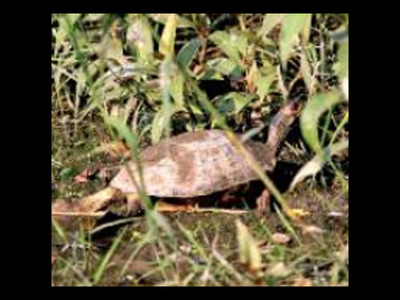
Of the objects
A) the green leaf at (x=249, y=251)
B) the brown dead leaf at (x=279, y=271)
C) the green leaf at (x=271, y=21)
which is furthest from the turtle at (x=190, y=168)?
the green leaf at (x=249, y=251)

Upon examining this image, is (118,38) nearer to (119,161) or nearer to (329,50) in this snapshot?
(119,161)

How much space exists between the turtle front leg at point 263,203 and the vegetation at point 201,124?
81mm

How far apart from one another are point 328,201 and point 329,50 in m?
0.74

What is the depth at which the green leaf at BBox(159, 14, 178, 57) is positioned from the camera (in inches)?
152

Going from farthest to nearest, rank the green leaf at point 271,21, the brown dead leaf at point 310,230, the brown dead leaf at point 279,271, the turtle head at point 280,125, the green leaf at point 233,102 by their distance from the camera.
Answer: the turtle head at point 280,125 → the green leaf at point 233,102 → the green leaf at point 271,21 → the brown dead leaf at point 310,230 → the brown dead leaf at point 279,271

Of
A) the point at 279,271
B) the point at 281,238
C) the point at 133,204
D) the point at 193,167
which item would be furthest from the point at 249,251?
the point at 193,167

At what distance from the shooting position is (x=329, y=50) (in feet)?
13.4

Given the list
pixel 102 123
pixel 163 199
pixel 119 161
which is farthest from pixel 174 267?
pixel 102 123

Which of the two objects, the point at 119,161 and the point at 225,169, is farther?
the point at 119,161

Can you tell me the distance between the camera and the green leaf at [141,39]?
3917mm

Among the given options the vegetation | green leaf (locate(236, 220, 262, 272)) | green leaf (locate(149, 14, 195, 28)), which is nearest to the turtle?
the vegetation

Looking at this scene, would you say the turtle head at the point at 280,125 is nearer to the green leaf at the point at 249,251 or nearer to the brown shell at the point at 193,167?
the brown shell at the point at 193,167

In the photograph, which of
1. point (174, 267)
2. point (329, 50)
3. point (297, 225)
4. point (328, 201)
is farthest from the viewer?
point (329, 50)

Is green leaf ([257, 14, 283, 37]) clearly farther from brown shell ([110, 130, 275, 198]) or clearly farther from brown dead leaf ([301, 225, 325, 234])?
brown shell ([110, 130, 275, 198])
